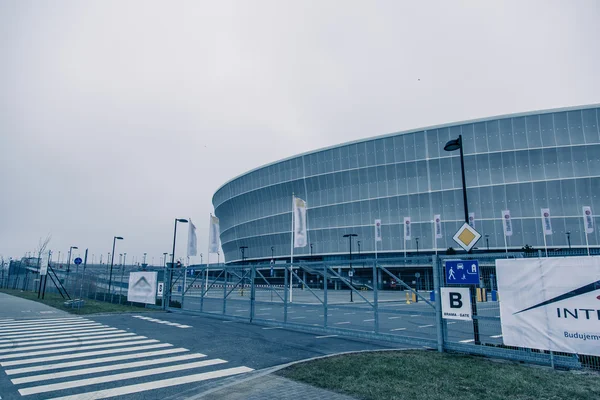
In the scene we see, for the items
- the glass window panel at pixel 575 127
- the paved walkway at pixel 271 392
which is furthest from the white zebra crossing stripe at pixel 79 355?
the glass window panel at pixel 575 127

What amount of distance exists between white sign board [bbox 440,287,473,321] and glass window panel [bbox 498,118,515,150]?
5863cm

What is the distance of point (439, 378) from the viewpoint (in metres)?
7.63

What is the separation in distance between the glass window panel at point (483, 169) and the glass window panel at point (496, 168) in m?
0.58

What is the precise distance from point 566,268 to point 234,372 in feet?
26.4

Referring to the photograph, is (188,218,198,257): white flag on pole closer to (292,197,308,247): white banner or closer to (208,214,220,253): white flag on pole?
(208,214,220,253): white flag on pole

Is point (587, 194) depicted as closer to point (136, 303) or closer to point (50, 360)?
point (136, 303)

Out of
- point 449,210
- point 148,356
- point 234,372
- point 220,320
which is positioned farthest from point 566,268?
point 449,210

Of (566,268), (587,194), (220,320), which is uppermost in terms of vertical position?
(587,194)

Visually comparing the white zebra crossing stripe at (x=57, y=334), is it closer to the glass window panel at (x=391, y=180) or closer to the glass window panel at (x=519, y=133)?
the glass window panel at (x=391, y=180)

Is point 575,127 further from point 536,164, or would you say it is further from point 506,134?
point 506,134

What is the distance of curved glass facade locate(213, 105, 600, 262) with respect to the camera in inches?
2283

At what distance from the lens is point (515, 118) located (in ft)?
197

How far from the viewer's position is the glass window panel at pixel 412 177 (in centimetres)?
6581

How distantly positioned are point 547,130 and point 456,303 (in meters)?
60.9
